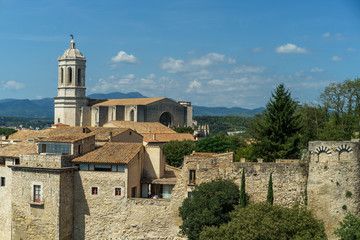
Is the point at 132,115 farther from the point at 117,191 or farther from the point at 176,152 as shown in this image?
the point at 117,191

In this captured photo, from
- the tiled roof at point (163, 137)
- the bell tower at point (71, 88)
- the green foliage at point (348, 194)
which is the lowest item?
the green foliage at point (348, 194)

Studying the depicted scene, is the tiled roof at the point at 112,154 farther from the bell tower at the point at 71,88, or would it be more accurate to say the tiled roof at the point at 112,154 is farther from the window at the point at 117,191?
the bell tower at the point at 71,88

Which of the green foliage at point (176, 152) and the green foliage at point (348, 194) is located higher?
the green foliage at point (176, 152)

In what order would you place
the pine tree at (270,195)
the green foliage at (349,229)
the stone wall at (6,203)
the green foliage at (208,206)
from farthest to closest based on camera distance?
the stone wall at (6,203) → the pine tree at (270,195) → the green foliage at (208,206) → the green foliage at (349,229)

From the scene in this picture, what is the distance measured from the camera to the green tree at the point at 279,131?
126 ft

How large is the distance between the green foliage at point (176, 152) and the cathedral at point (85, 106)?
145ft

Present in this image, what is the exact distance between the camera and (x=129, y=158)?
34344 millimetres

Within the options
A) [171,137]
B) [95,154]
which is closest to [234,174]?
[95,154]

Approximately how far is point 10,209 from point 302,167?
23.7 metres

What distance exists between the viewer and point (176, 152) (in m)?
58.9

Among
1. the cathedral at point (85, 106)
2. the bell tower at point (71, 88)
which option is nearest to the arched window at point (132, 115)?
the cathedral at point (85, 106)

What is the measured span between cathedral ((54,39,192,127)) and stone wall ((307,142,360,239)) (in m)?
76.0

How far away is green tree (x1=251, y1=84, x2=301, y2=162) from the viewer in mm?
38406

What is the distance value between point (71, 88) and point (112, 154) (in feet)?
255
